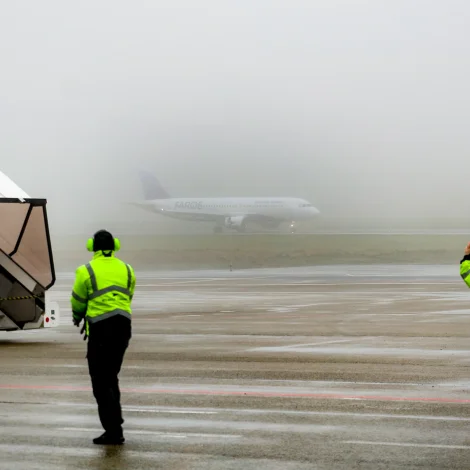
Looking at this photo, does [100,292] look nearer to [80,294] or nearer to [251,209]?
[80,294]

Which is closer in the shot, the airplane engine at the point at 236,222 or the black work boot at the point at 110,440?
the black work boot at the point at 110,440

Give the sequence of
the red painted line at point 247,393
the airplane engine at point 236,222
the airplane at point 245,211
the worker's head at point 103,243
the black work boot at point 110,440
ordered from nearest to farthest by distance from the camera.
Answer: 1. the black work boot at point 110,440
2. the worker's head at point 103,243
3. the red painted line at point 247,393
4. the airplane engine at point 236,222
5. the airplane at point 245,211

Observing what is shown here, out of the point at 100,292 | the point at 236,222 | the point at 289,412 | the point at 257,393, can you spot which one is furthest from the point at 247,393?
the point at 236,222

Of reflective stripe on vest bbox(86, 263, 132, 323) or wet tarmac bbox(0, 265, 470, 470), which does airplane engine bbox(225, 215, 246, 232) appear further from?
reflective stripe on vest bbox(86, 263, 132, 323)

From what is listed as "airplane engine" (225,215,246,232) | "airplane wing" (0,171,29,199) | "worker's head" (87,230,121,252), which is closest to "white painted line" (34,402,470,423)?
"worker's head" (87,230,121,252)

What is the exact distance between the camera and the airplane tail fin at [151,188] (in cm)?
10800

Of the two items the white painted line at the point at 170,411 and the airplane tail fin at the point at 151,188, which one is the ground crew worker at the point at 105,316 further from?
the airplane tail fin at the point at 151,188

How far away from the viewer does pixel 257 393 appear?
13227mm

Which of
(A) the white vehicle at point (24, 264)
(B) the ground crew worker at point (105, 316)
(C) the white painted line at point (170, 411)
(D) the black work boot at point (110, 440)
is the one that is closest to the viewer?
(D) the black work boot at point (110, 440)

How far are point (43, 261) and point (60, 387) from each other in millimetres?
7000

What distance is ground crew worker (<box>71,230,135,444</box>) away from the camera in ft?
33.7

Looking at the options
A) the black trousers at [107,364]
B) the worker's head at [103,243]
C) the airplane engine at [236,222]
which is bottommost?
the airplane engine at [236,222]

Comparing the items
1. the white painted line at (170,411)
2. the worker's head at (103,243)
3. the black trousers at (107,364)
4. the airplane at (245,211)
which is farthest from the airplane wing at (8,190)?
the airplane at (245,211)

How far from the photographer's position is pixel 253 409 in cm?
1198
